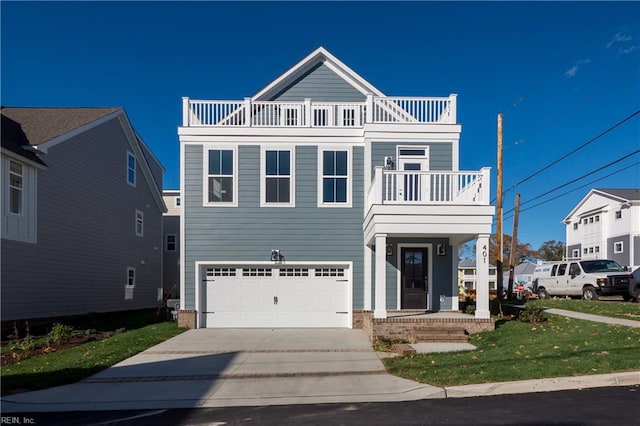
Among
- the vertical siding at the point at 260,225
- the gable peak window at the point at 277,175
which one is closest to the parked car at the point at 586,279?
the vertical siding at the point at 260,225

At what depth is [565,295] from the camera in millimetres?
18188

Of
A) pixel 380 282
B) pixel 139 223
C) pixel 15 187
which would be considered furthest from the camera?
pixel 139 223

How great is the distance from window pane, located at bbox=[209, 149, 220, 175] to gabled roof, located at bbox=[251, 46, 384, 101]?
268cm

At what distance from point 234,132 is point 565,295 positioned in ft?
49.1

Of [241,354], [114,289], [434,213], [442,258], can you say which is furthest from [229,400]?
[114,289]

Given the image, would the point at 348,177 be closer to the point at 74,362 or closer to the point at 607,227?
the point at 74,362

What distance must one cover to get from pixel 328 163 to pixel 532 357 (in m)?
8.21

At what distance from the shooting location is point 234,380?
7387 millimetres

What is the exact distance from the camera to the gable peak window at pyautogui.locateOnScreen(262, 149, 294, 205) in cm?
1388

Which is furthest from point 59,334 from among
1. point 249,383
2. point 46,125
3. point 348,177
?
point 348,177

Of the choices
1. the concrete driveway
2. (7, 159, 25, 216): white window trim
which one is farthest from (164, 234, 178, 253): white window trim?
the concrete driveway

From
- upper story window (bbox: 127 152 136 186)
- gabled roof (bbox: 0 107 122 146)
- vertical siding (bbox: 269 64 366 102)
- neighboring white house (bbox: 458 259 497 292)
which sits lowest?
neighboring white house (bbox: 458 259 497 292)

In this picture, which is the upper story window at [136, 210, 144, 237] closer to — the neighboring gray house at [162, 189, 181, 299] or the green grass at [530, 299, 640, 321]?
the neighboring gray house at [162, 189, 181, 299]

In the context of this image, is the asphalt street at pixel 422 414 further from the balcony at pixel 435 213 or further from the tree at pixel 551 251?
the tree at pixel 551 251
